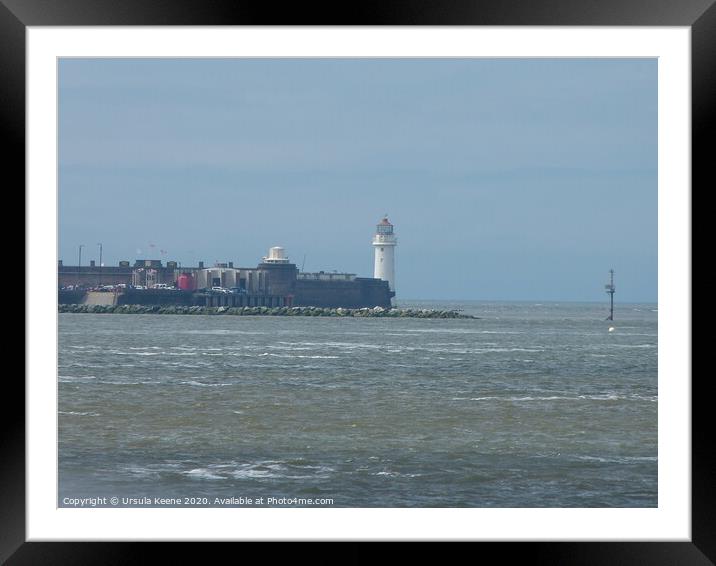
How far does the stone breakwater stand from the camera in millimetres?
31594

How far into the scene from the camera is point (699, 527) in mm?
2002

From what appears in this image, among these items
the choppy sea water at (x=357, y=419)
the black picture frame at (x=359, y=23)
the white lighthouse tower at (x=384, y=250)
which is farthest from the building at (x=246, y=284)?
the black picture frame at (x=359, y=23)

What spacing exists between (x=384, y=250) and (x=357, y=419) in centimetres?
2262

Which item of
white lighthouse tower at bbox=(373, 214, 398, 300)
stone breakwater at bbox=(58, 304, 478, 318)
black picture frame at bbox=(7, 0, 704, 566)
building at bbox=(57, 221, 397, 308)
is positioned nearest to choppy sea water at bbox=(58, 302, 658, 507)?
black picture frame at bbox=(7, 0, 704, 566)

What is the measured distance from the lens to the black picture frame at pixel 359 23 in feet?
6.36

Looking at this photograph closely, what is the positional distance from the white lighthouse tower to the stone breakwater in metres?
1.25

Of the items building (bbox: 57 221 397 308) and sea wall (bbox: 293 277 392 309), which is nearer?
building (bbox: 57 221 397 308)

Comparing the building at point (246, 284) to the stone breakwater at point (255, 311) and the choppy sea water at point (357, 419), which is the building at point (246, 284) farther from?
the choppy sea water at point (357, 419)

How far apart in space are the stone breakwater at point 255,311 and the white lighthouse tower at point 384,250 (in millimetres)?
1254

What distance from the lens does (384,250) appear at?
33531mm

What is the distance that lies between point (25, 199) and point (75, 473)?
226 inches

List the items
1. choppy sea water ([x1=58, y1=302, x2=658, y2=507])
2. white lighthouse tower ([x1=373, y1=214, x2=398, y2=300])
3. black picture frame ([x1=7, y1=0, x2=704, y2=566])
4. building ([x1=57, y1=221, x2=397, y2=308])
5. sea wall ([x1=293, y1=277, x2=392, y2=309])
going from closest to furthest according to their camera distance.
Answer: black picture frame ([x1=7, y1=0, x2=704, y2=566]) → choppy sea water ([x1=58, y1=302, x2=658, y2=507]) → building ([x1=57, y1=221, x2=397, y2=308]) → sea wall ([x1=293, y1=277, x2=392, y2=309]) → white lighthouse tower ([x1=373, y1=214, x2=398, y2=300])

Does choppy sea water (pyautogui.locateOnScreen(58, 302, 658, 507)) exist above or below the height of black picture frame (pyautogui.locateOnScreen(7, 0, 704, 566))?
below

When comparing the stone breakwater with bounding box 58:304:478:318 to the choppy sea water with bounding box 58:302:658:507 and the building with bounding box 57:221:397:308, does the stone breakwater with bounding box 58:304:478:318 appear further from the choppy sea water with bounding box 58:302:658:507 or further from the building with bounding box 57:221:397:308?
the choppy sea water with bounding box 58:302:658:507
